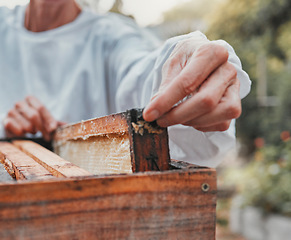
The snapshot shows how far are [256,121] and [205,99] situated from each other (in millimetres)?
9839

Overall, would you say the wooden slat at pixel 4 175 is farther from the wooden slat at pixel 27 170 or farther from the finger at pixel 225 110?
the finger at pixel 225 110

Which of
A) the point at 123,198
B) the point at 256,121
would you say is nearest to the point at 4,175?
the point at 123,198

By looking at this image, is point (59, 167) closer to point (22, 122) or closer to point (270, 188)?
point (22, 122)

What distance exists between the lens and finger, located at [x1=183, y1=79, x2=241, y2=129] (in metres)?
0.68

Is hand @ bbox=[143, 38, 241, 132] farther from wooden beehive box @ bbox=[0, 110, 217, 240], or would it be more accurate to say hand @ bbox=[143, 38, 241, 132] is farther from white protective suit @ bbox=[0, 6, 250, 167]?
white protective suit @ bbox=[0, 6, 250, 167]

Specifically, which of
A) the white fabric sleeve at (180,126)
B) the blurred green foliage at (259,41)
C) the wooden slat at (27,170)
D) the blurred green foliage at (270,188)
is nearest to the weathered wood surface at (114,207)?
the wooden slat at (27,170)

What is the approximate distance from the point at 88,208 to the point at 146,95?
2.40ft

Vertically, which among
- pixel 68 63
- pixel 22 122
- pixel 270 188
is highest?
pixel 68 63

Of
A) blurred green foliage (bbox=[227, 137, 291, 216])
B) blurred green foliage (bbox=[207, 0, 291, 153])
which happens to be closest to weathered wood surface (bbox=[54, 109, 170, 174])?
blurred green foliage (bbox=[227, 137, 291, 216])

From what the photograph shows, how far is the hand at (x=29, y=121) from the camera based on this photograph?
163cm

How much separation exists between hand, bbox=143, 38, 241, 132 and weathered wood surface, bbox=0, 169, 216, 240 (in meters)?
0.12

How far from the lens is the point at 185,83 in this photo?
667 mm

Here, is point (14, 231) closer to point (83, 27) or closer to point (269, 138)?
point (83, 27)

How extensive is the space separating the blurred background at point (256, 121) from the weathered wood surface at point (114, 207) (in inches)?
73.2
